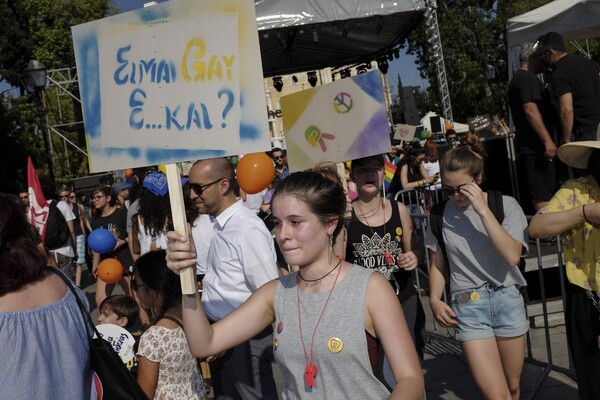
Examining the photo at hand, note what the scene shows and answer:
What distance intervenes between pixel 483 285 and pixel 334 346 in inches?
76.9

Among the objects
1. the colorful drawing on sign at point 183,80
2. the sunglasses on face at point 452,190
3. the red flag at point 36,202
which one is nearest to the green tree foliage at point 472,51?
the red flag at point 36,202

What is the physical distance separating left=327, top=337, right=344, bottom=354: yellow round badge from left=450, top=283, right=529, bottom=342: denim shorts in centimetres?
185

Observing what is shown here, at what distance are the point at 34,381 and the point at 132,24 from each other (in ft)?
4.84

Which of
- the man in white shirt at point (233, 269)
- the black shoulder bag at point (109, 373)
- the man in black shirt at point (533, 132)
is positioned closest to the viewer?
the black shoulder bag at point (109, 373)

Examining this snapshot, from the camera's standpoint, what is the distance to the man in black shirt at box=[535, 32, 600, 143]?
7.09 meters

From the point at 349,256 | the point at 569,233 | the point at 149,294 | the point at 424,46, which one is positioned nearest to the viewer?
the point at 569,233

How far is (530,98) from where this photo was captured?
745 cm

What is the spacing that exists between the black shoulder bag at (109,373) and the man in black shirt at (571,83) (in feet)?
17.0

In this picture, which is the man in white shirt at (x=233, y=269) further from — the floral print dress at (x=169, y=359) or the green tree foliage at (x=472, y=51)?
the green tree foliage at (x=472, y=51)

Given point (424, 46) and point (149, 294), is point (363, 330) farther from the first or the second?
point (424, 46)

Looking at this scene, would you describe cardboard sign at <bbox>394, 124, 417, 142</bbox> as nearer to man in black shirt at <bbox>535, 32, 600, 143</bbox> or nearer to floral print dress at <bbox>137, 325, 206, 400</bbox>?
man in black shirt at <bbox>535, 32, 600, 143</bbox>

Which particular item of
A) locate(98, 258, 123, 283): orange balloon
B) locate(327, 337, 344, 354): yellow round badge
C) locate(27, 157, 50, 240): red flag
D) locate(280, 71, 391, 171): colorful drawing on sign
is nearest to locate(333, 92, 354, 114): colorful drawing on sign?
locate(280, 71, 391, 171): colorful drawing on sign

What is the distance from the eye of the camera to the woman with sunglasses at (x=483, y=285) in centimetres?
421

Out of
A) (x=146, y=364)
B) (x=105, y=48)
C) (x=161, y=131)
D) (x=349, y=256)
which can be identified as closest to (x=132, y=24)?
(x=105, y=48)
